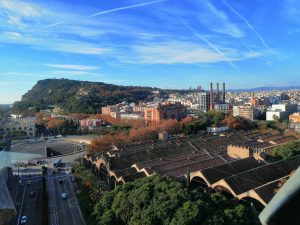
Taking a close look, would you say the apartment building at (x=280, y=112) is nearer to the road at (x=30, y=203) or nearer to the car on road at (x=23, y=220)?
the road at (x=30, y=203)

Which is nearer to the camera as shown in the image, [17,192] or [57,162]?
[17,192]

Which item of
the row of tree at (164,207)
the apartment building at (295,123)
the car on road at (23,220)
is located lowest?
the car on road at (23,220)

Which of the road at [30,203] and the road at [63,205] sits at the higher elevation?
the road at [63,205]

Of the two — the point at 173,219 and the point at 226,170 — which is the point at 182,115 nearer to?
the point at 226,170

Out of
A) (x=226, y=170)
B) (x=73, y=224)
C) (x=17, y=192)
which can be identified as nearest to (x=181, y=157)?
(x=226, y=170)

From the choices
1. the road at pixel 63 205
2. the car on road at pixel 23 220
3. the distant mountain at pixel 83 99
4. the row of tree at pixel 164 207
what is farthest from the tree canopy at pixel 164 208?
the distant mountain at pixel 83 99

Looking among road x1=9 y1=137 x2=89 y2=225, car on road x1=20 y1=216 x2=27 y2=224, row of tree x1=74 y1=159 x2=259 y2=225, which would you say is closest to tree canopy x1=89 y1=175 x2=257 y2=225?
row of tree x1=74 y1=159 x2=259 y2=225
